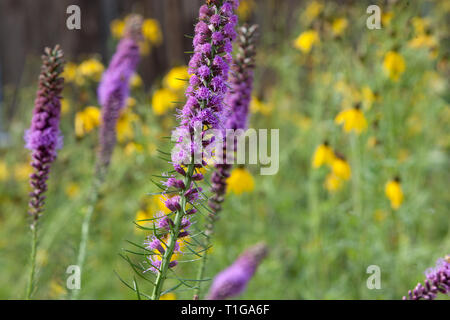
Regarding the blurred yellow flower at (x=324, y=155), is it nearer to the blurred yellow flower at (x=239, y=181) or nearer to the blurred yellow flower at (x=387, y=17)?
the blurred yellow flower at (x=239, y=181)

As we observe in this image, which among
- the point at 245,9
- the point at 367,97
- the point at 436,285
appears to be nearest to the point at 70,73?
the point at 245,9

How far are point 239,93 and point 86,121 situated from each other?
1601 mm

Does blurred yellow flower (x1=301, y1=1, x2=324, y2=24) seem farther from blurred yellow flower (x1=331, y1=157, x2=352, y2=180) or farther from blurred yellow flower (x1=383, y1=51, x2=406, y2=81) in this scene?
blurred yellow flower (x1=331, y1=157, x2=352, y2=180)

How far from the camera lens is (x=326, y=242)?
9.66 ft

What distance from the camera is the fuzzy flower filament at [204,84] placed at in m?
0.92

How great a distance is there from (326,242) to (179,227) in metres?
2.16

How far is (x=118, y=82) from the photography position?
2.08 metres

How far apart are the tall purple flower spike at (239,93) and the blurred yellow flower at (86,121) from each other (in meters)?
1.44

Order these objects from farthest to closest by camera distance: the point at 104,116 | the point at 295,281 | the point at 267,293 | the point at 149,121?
the point at 149,121 → the point at 295,281 → the point at 267,293 → the point at 104,116

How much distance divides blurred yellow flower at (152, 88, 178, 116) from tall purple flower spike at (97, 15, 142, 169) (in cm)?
97

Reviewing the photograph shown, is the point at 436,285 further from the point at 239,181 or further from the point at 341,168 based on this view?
the point at 341,168

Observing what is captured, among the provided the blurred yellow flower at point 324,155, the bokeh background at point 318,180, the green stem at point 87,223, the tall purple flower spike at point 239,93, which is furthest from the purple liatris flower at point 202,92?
the blurred yellow flower at point 324,155
